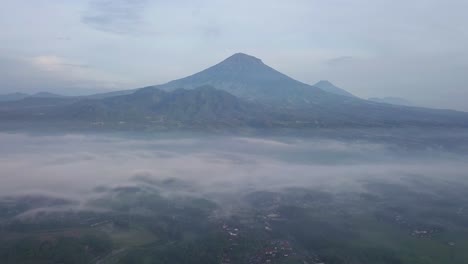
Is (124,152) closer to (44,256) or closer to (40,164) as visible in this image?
(40,164)

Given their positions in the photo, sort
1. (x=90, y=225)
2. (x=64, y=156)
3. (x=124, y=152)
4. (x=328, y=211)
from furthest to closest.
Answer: (x=124, y=152), (x=64, y=156), (x=328, y=211), (x=90, y=225)

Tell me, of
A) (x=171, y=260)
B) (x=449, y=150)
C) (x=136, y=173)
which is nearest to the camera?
(x=171, y=260)

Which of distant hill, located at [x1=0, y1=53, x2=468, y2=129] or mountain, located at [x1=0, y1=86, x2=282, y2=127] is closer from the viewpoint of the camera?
distant hill, located at [x1=0, y1=53, x2=468, y2=129]

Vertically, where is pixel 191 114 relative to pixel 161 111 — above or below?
below

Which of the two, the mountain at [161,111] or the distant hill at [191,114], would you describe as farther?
the mountain at [161,111]

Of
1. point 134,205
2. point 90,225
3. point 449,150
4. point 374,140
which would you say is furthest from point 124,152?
point 449,150

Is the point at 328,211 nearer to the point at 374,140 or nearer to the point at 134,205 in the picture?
the point at 134,205

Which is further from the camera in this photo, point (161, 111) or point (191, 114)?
point (161, 111)

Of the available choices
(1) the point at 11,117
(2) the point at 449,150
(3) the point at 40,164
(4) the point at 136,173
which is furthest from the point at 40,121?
(2) the point at 449,150

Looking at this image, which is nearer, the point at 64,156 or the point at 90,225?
the point at 90,225
